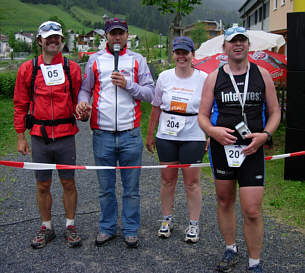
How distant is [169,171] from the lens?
3871 mm

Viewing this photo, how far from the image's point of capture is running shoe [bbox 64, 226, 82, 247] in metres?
3.66

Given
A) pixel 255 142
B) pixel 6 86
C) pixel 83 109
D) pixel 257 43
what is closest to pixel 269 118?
pixel 255 142

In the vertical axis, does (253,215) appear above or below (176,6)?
below

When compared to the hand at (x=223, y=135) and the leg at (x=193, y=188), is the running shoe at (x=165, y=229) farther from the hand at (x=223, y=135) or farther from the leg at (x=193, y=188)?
the hand at (x=223, y=135)

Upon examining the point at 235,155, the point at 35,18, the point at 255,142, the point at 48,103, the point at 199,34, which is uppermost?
the point at 35,18

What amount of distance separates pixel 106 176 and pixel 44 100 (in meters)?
0.92

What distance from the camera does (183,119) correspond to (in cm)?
365

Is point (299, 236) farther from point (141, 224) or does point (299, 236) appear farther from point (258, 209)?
point (141, 224)

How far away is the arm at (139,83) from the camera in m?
3.38

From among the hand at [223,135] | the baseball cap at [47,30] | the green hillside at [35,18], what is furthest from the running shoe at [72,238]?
the green hillside at [35,18]

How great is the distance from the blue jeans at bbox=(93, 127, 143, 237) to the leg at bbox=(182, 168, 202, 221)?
484 millimetres

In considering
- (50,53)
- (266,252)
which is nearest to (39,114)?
(50,53)

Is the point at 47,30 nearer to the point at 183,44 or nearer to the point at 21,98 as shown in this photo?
the point at 21,98

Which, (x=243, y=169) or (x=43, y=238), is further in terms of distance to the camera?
(x=43, y=238)
